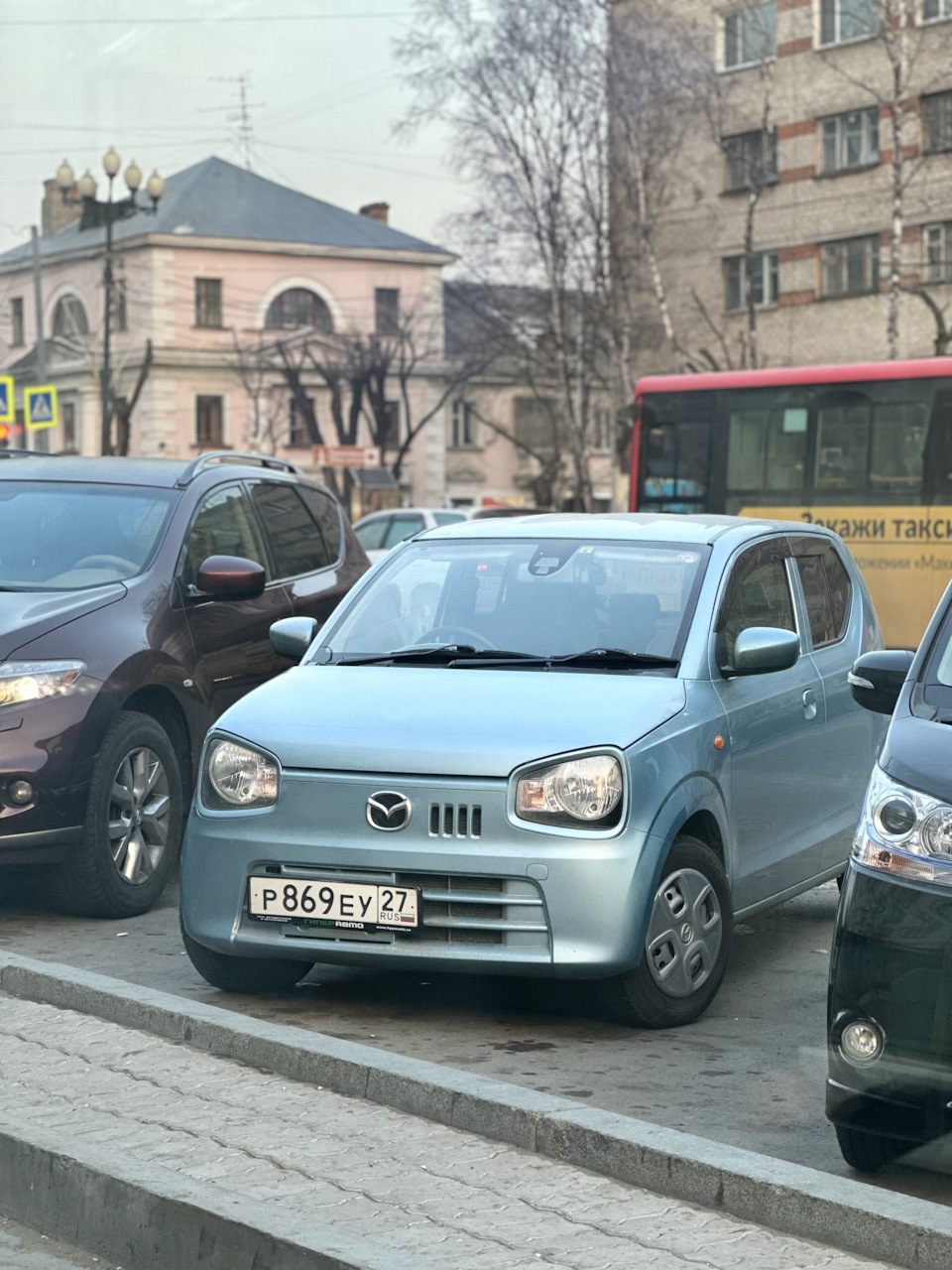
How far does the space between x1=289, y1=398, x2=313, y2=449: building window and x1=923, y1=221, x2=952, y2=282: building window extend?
3258 cm

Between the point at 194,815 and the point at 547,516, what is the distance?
6.51 ft

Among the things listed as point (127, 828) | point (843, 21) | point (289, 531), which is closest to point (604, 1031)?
point (127, 828)

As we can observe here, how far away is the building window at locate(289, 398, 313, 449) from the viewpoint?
69.0 metres

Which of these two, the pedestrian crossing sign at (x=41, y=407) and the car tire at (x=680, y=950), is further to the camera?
the pedestrian crossing sign at (x=41, y=407)

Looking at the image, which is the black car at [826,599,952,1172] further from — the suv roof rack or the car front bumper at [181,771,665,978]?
the suv roof rack

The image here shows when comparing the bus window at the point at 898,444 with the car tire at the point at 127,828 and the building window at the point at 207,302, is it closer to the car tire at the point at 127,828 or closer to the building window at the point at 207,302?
the car tire at the point at 127,828

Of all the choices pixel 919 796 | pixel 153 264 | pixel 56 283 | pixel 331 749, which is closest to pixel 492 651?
pixel 331 749

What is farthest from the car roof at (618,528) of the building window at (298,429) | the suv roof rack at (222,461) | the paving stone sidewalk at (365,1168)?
the building window at (298,429)

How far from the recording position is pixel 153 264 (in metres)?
69.7

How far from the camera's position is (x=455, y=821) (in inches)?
211

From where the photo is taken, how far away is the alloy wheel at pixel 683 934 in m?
5.51

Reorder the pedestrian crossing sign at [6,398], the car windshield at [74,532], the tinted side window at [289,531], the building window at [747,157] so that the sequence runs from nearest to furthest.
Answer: the car windshield at [74,532]
the tinted side window at [289,531]
the pedestrian crossing sign at [6,398]
the building window at [747,157]

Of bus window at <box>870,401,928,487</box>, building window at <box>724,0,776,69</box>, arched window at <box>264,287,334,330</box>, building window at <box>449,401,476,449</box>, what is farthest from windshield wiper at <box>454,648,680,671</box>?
building window at <box>449,401,476,449</box>

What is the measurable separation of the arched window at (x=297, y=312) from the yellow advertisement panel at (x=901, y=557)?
5376cm
